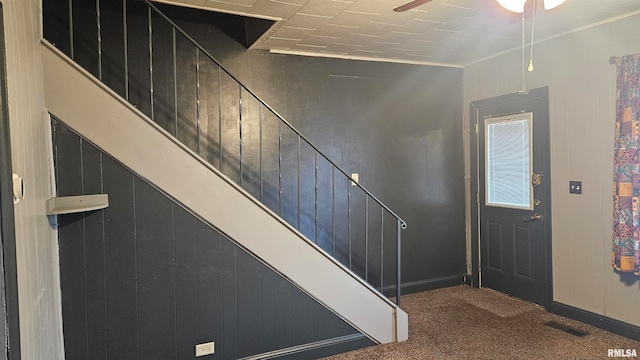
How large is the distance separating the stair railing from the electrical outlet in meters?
1.30

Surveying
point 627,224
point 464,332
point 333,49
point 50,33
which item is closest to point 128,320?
point 50,33

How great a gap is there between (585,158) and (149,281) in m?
3.69

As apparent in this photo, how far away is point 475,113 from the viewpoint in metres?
4.70

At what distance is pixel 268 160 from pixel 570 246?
2939 mm

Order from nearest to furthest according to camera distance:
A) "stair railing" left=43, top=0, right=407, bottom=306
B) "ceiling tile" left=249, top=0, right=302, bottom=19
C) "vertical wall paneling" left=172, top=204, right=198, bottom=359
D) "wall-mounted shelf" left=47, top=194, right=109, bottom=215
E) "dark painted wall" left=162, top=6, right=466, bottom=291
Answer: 1. "wall-mounted shelf" left=47, top=194, right=109, bottom=215
2. "vertical wall paneling" left=172, top=204, right=198, bottom=359
3. "ceiling tile" left=249, top=0, right=302, bottom=19
4. "stair railing" left=43, top=0, right=407, bottom=306
5. "dark painted wall" left=162, top=6, right=466, bottom=291

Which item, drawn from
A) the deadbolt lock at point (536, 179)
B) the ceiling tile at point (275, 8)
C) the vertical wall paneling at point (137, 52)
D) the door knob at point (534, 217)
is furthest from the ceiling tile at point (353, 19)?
the door knob at point (534, 217)

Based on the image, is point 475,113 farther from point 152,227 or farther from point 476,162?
point 152,227

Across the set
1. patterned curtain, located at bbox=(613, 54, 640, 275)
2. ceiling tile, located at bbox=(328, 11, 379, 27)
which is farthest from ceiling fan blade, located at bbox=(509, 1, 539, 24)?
ceiling tile, located at bbox=(328, 11, 379, 27)

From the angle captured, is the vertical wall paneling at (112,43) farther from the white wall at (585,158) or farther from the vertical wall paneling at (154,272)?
the white wall at (585,158)

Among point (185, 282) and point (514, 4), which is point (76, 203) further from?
point (514, 4)

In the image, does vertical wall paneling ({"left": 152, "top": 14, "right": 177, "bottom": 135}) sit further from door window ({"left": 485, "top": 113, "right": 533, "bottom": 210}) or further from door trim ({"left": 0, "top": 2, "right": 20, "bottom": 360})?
door window ({"left": 485, "top": 113, "right": 533, "bottom": 210})

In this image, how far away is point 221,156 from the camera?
3379 mm

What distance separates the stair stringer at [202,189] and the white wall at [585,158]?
1.76 m

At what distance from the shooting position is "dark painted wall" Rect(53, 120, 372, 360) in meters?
2.37
